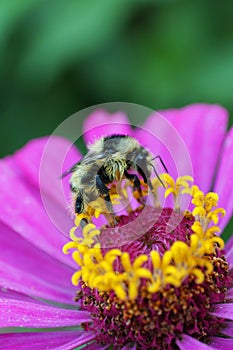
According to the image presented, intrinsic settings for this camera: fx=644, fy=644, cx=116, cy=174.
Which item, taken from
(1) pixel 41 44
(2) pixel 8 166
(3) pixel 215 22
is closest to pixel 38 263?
(2) pixel 8 166

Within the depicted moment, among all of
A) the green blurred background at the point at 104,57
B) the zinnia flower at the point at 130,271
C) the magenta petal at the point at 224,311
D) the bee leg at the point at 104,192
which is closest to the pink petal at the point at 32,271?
the zinnia flower at the point at 130,271

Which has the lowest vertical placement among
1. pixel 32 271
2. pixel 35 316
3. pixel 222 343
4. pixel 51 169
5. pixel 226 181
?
pixel 222 343

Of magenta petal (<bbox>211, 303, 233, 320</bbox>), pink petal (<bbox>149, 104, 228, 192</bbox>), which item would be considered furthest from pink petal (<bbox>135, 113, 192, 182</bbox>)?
magenta petal (<bbox>211, 303, 233, 320</bbox>)

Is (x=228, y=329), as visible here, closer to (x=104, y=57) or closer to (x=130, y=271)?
(x=130, y=271)

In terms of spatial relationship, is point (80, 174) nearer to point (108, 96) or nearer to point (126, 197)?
point (126, 197)

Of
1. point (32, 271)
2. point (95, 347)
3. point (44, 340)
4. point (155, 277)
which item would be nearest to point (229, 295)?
point (155, 277)

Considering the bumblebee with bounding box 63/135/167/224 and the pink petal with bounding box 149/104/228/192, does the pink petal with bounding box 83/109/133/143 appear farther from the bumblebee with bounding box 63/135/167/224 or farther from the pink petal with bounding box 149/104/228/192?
the bumblebee with bounding box 63/135/167/224

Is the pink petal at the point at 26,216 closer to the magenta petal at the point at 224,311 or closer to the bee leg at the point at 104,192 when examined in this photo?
the bee leg at the point at 104,192
